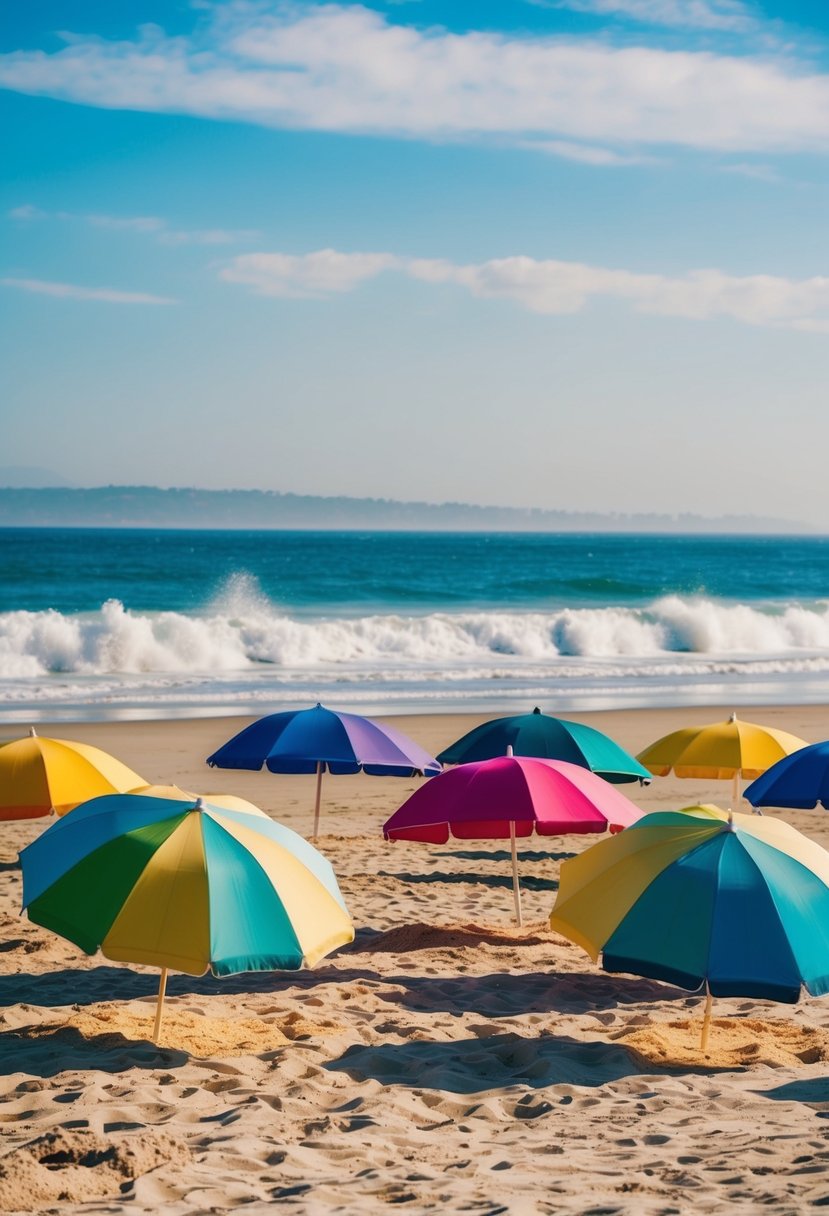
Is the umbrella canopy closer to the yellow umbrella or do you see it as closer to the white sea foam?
the yellow umbrella

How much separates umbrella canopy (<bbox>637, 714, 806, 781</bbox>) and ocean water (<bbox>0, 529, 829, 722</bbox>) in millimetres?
11478

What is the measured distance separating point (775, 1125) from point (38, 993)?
436 cm

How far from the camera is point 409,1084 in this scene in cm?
620

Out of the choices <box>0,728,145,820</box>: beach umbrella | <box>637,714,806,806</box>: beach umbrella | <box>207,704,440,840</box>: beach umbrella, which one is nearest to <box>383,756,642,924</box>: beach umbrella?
<box>207,704,440,840</box>: beach umbrella

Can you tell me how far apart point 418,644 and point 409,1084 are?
104 ft

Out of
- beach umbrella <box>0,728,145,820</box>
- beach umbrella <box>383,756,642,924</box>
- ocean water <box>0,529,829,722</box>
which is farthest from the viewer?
ocean water <box>0,529,829,722</box>

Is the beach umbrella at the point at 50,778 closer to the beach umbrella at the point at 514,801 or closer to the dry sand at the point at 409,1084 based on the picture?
the dry sand at the point at 409,1084

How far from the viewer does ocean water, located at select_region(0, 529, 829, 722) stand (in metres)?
25.4

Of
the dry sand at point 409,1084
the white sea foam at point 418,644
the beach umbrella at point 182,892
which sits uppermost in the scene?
the white sea foam at point 418,644

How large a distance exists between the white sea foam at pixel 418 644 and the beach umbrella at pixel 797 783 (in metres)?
19.5

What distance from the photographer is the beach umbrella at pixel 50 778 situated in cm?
892

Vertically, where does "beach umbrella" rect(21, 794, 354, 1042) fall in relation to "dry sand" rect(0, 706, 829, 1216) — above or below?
above

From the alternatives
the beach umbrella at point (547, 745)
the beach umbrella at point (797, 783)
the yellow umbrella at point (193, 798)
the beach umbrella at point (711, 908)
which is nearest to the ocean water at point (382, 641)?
the beach umbrella at point (547, 745)

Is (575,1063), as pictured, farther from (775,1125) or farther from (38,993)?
(38,993)
